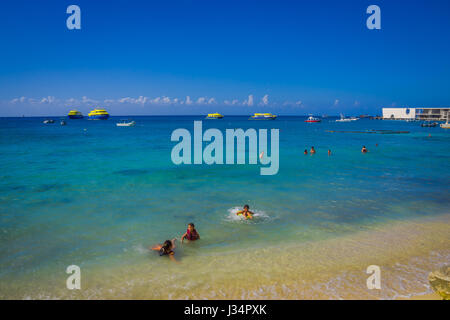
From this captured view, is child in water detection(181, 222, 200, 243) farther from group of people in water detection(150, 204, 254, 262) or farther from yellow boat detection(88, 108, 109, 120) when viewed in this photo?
yellow boat detection(88, 108, 109, 120)

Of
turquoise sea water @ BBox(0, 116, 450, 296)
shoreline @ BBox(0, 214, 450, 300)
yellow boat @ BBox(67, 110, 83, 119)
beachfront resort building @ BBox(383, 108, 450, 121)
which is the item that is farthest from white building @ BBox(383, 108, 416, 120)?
yellow boat @ BBox(67, 110, 83, 119)

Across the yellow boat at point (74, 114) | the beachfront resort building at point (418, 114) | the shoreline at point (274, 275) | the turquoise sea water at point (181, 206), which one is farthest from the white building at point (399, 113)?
the yellow boat at point (74, 114)

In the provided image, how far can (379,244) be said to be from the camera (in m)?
10.1

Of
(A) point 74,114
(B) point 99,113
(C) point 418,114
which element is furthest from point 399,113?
(A) point 74,114

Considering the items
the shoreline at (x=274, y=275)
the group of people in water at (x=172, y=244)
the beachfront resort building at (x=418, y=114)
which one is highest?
the beachfront resort building at (x=418, y=114)

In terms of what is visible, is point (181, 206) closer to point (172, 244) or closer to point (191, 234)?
point (191, 234)

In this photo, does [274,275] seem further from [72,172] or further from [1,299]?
[72,172]

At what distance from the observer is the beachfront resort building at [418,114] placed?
12312 centimetres

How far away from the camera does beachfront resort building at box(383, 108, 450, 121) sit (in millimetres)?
123125

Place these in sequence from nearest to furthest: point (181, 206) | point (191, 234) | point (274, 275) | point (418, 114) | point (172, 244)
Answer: point (274, 275) < point (172, 244) < point (191, 234) < point (181, 206) < point (418, 114)

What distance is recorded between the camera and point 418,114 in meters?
134

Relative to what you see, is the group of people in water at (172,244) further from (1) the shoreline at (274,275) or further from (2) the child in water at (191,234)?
(1) the shoreline at (274,275)

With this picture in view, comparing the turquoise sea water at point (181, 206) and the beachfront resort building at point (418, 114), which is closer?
the turquoise sea water at point (181, 206)

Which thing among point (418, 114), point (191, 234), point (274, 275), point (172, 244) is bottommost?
point (274, 275)
